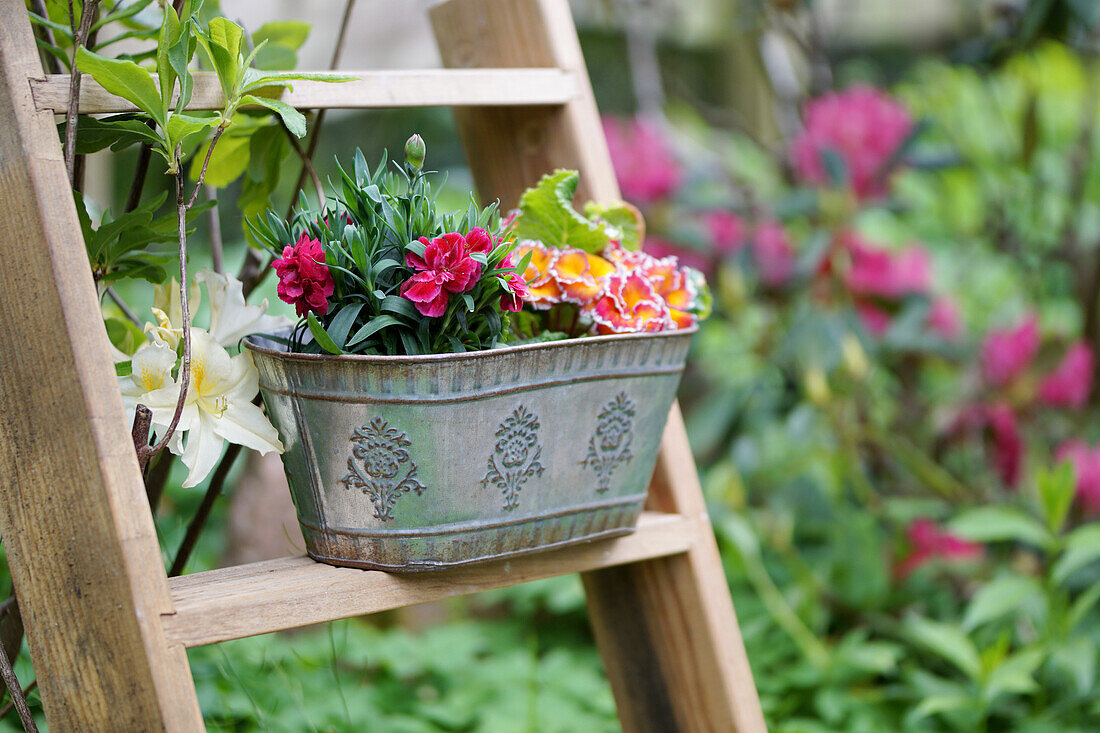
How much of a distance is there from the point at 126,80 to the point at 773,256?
49.3 inches

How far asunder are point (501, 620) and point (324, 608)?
1343 mm

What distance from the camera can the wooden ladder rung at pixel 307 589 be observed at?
1.86 ft

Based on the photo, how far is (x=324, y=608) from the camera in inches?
24.0

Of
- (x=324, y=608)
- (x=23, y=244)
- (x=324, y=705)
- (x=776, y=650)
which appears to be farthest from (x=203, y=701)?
(x=776, y=650)

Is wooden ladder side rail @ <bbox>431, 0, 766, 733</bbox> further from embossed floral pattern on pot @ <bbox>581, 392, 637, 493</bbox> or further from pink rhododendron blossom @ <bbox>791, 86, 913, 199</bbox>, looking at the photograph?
pink rhododendron blossom @ <bbox>791, 86, 913, 199</bbox>

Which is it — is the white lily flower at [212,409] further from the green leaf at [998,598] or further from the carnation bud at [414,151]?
the green leaf at [998,598]

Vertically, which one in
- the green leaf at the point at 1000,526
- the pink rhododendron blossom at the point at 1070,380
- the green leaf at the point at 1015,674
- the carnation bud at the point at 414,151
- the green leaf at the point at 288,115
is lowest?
the green leaf at the point at 1015,674

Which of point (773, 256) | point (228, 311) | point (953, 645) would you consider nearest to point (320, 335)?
point (228, 311)

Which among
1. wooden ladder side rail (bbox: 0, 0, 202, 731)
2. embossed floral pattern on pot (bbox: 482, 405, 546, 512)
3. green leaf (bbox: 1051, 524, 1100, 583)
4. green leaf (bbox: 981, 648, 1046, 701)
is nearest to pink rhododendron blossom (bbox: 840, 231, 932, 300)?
green leaf (bbox: 1051, 524, 1100, 583)

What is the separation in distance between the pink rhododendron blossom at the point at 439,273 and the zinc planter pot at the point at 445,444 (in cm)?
4

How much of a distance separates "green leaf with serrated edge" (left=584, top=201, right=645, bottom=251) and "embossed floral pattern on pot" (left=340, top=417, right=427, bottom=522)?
0.28 metres

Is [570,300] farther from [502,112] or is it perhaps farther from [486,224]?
[502,112]

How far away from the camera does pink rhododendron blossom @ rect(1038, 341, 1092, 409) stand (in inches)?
60.6

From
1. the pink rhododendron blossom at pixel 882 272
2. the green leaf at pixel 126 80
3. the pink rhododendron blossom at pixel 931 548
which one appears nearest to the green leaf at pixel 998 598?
the pink rhododendron blossom at pixel 931 548
